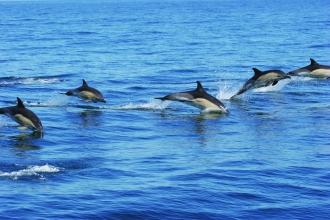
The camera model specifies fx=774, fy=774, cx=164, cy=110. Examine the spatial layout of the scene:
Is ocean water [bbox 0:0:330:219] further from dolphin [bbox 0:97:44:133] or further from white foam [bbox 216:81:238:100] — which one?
dolphin [bbox 0:97:44:133]

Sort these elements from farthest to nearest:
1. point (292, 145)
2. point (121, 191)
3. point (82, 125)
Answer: point (82, 125), point (292, 145), point (121, 191)

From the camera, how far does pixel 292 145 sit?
721 inches

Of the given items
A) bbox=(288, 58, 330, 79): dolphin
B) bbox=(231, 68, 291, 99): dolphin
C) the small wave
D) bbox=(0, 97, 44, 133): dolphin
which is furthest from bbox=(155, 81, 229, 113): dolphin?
the small wave

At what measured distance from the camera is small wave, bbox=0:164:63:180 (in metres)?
14.5

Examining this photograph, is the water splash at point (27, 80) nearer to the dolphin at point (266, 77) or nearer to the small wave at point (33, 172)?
the dolphin at point (266, 77)

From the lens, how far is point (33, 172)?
1477 cm

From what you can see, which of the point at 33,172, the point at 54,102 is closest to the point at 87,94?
the point at 54,102

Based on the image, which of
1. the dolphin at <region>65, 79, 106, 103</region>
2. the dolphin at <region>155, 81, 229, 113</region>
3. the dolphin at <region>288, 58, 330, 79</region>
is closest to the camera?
the dolphin at <region>155, 81, 229, 113</region>

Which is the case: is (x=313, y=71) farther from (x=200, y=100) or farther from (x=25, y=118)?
(x=25, y=118)

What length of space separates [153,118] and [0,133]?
4808 millimetres

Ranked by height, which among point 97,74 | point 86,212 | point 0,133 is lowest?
point 86,212

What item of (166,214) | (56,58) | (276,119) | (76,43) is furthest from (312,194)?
(76,43)

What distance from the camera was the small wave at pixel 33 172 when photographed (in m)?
14.5

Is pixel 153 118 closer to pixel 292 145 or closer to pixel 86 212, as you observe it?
pixel 292 145
